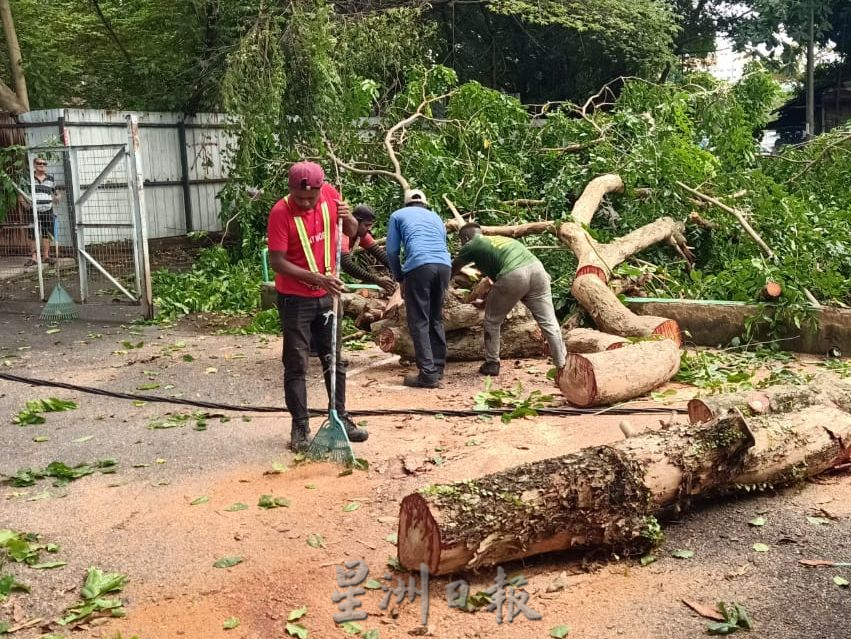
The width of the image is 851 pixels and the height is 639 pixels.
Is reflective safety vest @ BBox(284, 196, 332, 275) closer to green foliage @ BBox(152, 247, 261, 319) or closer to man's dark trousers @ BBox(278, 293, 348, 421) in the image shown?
man's dark trousers @ BBox(278, 293, 348, 421)

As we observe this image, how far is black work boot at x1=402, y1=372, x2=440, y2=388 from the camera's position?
748 cm

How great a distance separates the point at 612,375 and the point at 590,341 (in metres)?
1.29

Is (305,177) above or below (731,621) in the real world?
above

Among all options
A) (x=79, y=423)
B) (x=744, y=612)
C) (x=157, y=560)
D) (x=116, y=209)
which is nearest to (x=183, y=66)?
(x=116, y=209)

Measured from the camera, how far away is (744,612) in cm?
343

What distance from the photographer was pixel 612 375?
260 inches

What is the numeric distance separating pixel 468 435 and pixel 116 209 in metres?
9.07

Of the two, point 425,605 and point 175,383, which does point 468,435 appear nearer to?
point 425,605

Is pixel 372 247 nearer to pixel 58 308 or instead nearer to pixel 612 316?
pixel 612 316

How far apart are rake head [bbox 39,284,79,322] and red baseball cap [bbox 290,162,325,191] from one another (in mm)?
6662

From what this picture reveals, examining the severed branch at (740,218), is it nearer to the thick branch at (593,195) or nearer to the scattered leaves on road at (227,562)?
the thick branch at (593,195)

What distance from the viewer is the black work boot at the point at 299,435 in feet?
18.4

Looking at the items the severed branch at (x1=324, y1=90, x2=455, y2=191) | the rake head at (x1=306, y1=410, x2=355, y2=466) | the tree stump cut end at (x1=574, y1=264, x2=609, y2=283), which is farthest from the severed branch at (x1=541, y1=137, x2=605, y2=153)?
the rake head at (x1=306, y1=410, x2=355, y2=466)

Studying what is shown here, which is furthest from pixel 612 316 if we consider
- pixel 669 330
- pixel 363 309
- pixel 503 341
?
pixel 363 309
